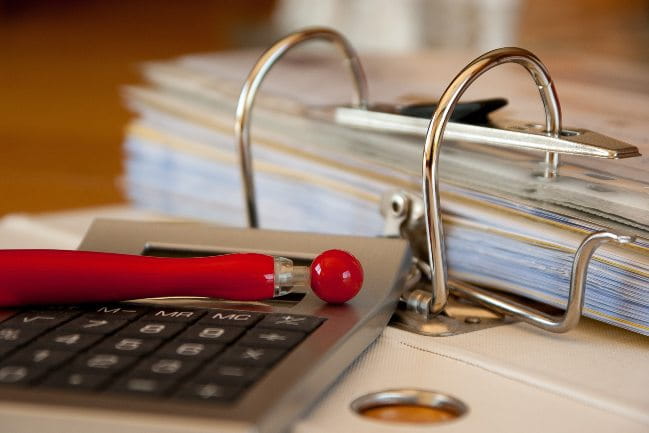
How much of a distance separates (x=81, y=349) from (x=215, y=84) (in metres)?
0.35

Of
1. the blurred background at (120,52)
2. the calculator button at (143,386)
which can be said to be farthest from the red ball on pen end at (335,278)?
the blurred background at (120,52)

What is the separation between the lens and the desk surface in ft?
1.22

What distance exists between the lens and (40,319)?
41 cm

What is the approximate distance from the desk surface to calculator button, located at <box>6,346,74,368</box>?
87mm

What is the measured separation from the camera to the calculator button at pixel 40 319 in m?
0.40

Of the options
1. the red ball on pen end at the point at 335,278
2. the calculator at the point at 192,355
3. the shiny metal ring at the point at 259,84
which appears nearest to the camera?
the calculator at the point at 192,355

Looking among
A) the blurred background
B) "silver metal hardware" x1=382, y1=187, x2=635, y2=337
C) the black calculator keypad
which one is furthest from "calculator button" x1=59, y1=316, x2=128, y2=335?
the blurred background

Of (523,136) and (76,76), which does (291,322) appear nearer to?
(523,136)

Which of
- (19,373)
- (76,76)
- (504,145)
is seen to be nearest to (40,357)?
(19,373)

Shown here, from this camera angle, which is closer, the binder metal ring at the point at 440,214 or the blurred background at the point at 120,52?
the binder metal ring at the point at 440,214

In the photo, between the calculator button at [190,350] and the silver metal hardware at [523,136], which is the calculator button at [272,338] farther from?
the silver metal hardware at [523,136]

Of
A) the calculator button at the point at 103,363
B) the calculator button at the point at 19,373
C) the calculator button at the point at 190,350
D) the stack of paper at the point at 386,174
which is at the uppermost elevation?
the stack of paper at the point at 386,174

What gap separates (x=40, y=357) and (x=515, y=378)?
18cm

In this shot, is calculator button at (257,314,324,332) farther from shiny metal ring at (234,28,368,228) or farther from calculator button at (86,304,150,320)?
shiny metal ring at (234,28,368,228)
